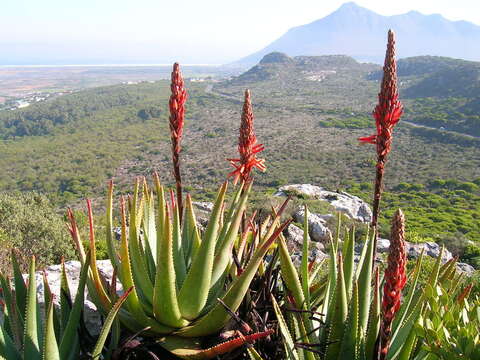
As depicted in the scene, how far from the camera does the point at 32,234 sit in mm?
6980

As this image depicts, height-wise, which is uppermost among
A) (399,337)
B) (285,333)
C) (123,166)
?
(285,333)

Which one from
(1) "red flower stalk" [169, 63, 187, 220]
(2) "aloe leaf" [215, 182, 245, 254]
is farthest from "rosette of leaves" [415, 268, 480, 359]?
(1) "red flower stalk" [169, 63, 187, 220]

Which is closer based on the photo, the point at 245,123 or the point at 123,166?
the point at 245,123

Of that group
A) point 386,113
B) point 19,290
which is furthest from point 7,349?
point 386,113

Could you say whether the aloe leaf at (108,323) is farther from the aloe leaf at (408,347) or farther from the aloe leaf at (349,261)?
the aloe leaf at (408,347)

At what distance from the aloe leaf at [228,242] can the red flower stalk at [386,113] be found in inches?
25.9

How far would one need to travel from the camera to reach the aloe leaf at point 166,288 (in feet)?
5.38

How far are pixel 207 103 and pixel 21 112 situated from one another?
117 ft

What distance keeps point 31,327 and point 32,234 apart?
615 cm

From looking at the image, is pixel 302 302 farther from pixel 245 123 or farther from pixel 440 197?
pixel 440 197

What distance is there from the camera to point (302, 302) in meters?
1.92

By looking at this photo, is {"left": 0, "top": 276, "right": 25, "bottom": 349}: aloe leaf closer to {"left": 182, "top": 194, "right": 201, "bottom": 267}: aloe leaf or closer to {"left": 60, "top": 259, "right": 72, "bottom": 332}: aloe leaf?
{"left": 60, "top": 259, "right": 72, "bottom": 332}: aloe leaf

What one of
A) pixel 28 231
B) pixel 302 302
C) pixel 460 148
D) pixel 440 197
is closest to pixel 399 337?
pixel 302 302

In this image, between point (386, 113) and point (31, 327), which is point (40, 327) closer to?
point (31, 327)
